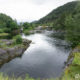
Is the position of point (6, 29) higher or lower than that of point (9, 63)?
higher

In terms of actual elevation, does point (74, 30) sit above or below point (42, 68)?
above

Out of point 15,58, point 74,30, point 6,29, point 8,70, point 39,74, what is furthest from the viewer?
point 6,29

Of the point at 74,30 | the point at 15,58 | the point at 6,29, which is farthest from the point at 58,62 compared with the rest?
the point at 6,29

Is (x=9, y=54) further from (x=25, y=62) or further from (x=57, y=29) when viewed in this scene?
(x=57, y=29)

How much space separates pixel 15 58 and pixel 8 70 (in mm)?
6092

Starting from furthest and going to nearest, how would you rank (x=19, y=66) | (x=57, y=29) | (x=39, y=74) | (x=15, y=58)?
1. (x=57, y=29)
2. (x=15, y=58)
3. (x=19, y=66)
4. (x=39, y=74)

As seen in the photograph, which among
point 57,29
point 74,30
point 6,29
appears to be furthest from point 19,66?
point 57,29

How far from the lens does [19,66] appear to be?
810 inches

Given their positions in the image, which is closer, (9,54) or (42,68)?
(42,68)

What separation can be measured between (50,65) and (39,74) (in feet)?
13.4

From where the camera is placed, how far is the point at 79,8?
8758mm

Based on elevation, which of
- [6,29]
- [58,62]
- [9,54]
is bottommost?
[58,62]

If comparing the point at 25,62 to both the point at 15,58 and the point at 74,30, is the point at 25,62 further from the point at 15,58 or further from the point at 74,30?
the point at 74,30

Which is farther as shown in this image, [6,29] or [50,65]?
[6,29]
